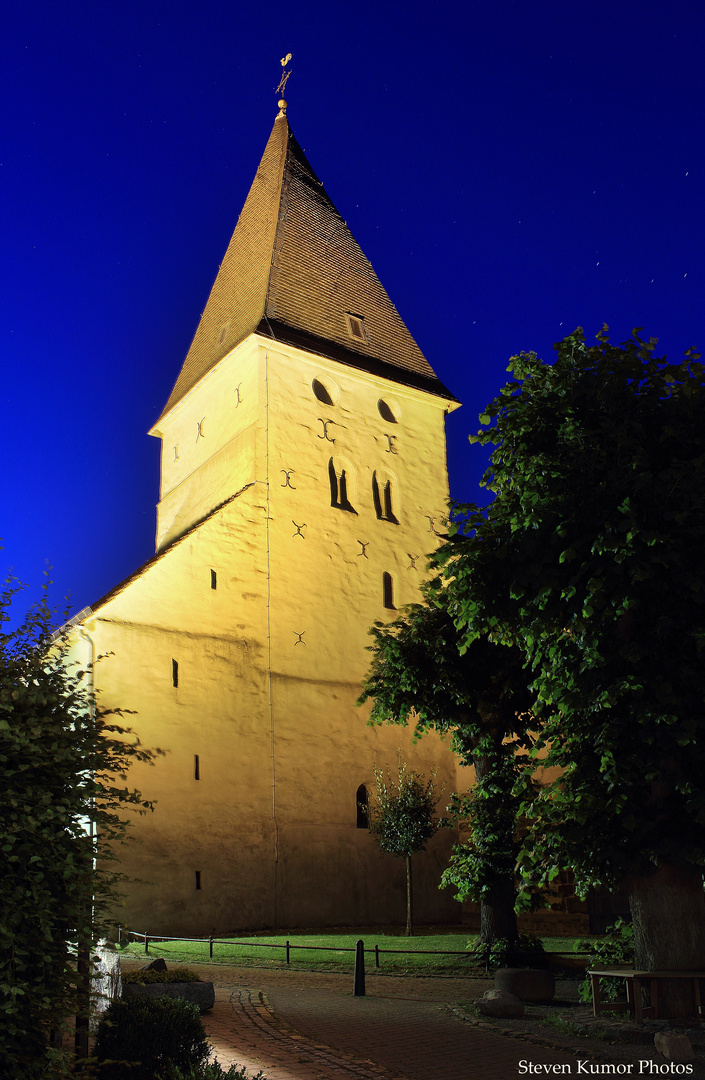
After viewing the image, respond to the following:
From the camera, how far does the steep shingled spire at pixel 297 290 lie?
2766 cm

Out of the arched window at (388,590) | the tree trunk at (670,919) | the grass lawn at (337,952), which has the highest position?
the arched window at (388,590)

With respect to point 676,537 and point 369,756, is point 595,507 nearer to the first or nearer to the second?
point 676,537

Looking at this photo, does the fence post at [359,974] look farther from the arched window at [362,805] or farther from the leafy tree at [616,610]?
the arched window at [362,805]

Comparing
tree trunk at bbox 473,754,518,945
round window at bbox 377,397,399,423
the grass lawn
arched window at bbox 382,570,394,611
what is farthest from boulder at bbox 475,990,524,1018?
round window at bbox 377,397,399,423

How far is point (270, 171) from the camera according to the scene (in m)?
33.8

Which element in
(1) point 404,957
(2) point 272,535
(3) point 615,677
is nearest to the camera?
(3) point 615,677

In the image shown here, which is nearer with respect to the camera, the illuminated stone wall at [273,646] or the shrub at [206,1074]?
the shrub at [206,1074]

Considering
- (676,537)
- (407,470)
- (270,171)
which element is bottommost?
(676,537)

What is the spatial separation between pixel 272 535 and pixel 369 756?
6695 millimetres

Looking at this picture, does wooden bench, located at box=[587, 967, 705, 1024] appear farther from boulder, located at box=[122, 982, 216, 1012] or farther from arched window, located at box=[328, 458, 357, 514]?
arched window, located at box=[328, 458, 357, 514]

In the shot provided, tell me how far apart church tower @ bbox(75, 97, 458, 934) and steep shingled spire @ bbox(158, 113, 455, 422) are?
0.10 meters

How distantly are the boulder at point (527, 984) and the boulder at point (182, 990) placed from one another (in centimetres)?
334

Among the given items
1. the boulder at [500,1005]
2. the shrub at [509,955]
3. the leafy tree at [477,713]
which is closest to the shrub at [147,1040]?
the boulder at [500,1005]

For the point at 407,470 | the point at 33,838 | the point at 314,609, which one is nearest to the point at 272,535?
the point at 314,609
